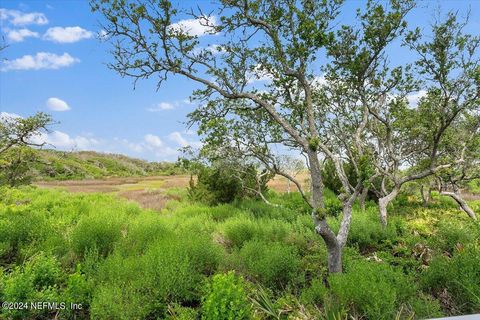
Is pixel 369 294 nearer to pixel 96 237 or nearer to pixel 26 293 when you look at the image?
pixel 26 293

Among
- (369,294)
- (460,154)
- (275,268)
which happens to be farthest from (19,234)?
(460,154)

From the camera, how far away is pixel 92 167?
63500 mm

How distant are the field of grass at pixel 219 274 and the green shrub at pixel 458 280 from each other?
0.07 ft

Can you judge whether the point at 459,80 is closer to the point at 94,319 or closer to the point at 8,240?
the point at 94,319

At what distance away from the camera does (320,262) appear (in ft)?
27.1

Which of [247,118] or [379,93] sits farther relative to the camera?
[247,118]

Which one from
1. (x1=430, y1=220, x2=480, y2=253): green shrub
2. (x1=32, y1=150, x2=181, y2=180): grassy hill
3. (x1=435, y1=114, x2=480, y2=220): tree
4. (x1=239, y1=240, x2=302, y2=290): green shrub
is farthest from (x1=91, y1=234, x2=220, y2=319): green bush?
(x1=32, y1=150, x2=181, y2=180): grassy hill

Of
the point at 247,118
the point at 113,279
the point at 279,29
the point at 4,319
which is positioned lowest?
the point at 4,319

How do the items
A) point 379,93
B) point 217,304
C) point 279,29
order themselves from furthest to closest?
point 379,93, point 279,29, point 217,304

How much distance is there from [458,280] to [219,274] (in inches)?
194

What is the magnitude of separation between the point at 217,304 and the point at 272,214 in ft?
30.4

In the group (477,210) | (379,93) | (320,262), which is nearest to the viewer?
(320,262)

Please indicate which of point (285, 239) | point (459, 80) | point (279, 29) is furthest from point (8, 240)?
point (459, 80)

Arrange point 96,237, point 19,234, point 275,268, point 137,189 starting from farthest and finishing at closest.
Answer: point 137,189, point 19,234, point 96,237, point 275,268
